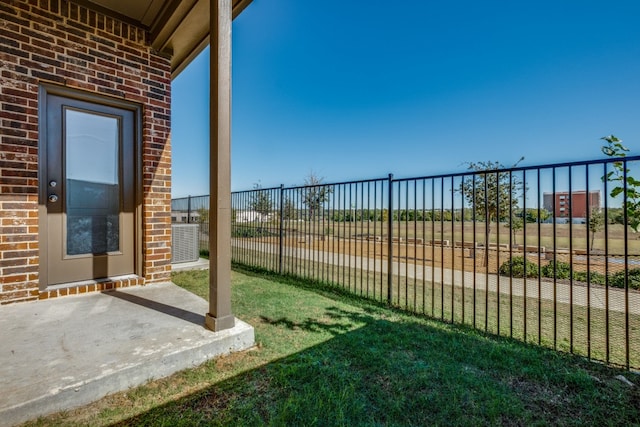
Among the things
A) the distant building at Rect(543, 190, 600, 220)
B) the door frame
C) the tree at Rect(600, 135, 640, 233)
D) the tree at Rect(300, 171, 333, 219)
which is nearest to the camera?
the tree at Rect(600, 135, 640, 233)

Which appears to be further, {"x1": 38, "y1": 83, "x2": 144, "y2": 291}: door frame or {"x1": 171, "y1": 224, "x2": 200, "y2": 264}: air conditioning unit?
{"x1": 171, "y1": 224, "x2": 200, "y2": 264}: air conditioning unit

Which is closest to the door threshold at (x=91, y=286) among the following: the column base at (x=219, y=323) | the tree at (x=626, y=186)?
the column base at (x=219, y=323)

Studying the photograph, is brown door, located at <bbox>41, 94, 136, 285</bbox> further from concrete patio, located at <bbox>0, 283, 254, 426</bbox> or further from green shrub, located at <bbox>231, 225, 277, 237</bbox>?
green shrub, located at <bbox>231, 225, 277, 237</bbox>

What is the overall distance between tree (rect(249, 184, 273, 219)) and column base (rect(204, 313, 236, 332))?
3.41m

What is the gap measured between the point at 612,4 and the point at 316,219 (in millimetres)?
8457

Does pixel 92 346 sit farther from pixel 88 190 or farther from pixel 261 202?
pixel 261 202

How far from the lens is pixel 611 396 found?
65.5 inches

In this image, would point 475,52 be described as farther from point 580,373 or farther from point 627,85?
point 580,373

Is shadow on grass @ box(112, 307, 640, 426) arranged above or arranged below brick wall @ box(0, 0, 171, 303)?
below

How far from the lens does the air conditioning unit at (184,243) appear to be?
513 cm

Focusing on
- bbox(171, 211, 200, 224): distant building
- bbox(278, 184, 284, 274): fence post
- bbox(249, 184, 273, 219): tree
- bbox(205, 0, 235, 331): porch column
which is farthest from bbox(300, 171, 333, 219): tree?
bbox(171, 211, 200, 224): distant building

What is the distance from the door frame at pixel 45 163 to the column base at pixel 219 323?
5.57 feet

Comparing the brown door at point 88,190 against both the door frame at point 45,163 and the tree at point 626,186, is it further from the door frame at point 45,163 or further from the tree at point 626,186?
the tree at point 626,186

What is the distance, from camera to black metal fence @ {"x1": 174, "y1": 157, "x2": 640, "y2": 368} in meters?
2.15
